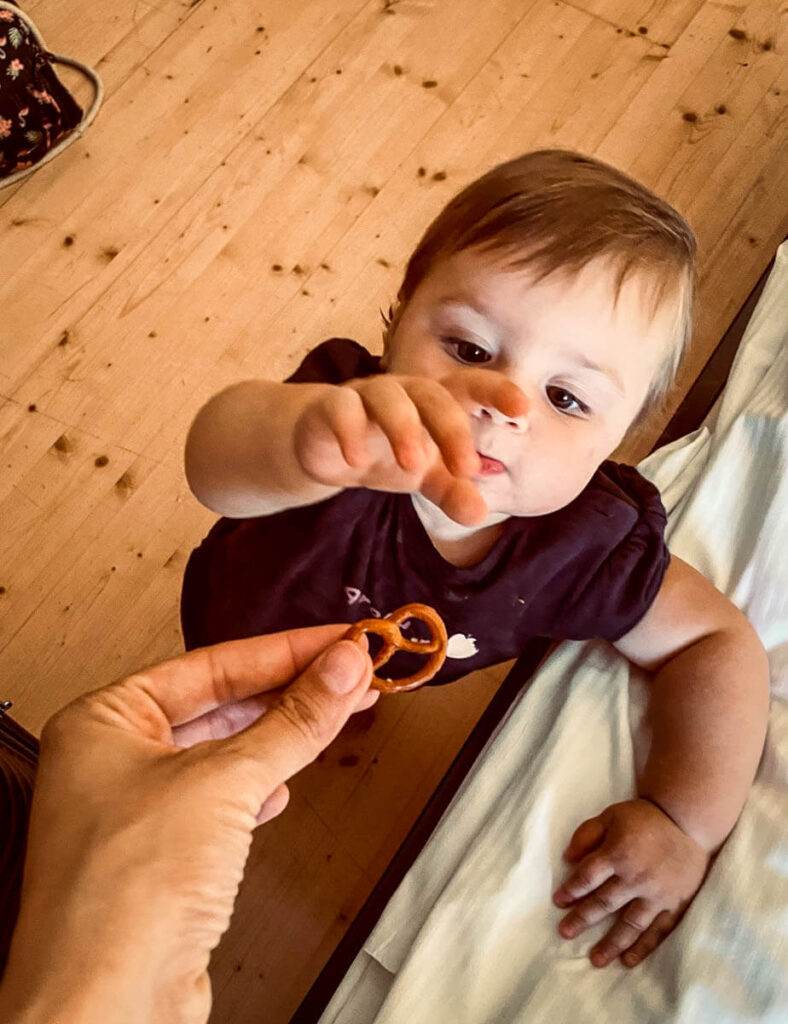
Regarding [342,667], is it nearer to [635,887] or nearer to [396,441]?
[396,441]

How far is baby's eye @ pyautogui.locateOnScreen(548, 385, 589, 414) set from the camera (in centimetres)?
70

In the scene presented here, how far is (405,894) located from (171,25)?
134 cm

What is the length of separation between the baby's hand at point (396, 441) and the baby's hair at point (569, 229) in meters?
0.18

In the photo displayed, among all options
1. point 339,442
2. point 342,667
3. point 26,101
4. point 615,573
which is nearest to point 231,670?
point 342,667

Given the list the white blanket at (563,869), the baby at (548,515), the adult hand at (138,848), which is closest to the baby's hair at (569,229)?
the baby at (548,515)

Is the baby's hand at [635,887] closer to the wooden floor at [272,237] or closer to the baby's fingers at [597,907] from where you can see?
the baby's fingers at [597,907]

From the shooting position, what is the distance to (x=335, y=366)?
774mm

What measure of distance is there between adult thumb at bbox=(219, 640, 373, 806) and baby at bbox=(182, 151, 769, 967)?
12cm

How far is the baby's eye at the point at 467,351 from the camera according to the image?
69cm

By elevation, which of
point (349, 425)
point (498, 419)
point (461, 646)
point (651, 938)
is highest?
point (349, 425)

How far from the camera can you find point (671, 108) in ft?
4.83

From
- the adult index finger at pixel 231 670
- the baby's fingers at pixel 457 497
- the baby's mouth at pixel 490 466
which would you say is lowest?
the adult index finger at pixel 231 670

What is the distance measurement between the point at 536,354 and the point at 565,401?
5cm

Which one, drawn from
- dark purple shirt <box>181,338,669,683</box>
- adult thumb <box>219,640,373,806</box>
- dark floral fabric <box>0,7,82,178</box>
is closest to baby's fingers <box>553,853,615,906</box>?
dark purple shirt <box>181,338,669,683</box>
